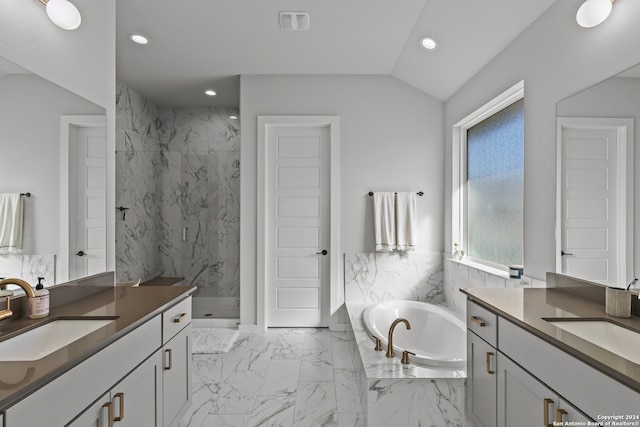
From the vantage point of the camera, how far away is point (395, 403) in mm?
1904

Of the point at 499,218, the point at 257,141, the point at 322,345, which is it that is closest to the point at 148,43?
the point at 257,141

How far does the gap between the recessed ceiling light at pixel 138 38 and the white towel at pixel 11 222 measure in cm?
206

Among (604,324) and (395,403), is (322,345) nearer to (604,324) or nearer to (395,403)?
(395,403)

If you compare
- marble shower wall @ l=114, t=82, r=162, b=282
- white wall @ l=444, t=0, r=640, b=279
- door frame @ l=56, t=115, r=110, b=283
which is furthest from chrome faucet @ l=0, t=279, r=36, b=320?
white wall @ l=444, t=0, r=640, b=279

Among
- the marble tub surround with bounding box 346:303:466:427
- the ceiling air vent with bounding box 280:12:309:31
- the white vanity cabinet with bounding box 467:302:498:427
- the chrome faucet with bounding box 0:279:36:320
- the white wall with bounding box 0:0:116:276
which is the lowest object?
the marble tub surround with bounding box 346:303:466:427

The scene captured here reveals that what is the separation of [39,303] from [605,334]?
229 centimetres

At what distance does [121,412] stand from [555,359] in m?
1.55

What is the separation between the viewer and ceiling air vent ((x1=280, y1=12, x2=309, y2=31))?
2619 mm

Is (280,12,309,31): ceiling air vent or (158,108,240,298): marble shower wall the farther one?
(158,108,240,298): marble shower wall

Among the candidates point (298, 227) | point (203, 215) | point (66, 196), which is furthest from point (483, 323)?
point (203, 215)

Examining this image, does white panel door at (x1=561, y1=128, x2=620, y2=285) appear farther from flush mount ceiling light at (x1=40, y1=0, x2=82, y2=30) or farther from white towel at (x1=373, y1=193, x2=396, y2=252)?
flush mount ceiling light at (x1=40, y1=0, x2=82, y2=30)

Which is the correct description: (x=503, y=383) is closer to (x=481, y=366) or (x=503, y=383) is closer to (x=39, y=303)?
(x=481, y=366)

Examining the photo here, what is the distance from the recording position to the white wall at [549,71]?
156cm

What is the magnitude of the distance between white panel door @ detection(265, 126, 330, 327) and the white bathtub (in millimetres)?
730
